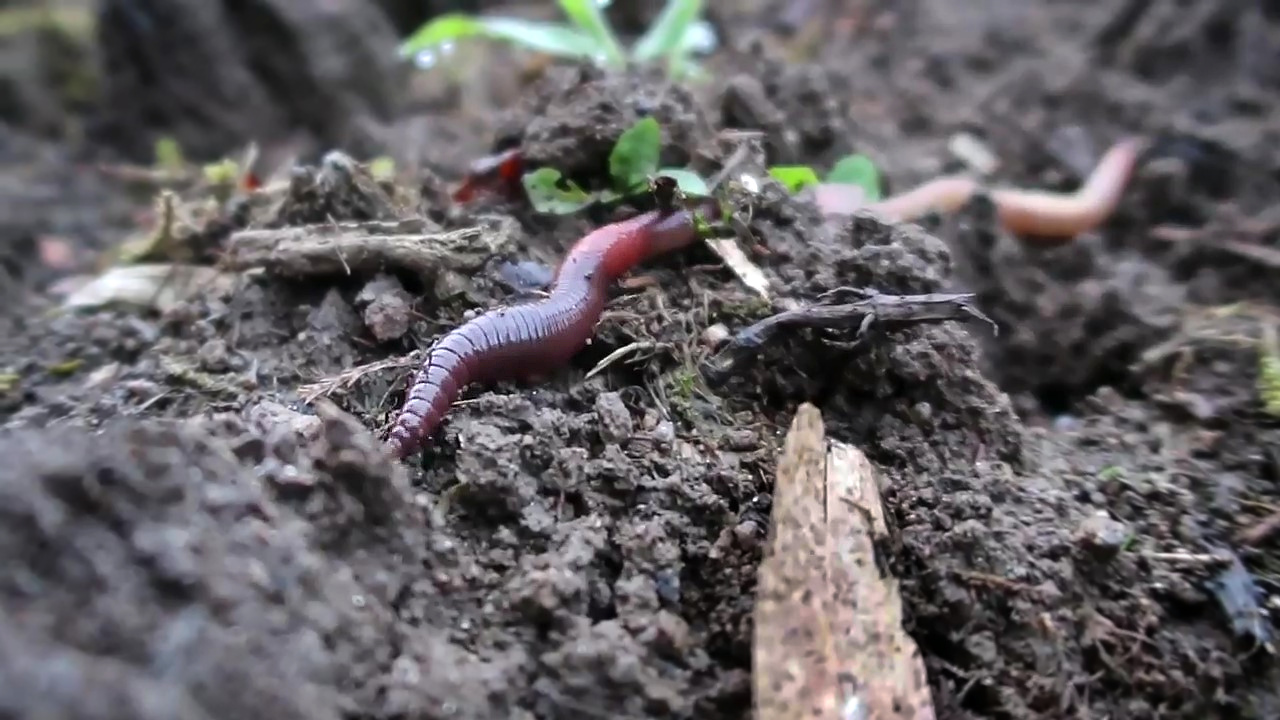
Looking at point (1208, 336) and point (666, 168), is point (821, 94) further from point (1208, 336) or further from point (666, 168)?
point (1208, 336)

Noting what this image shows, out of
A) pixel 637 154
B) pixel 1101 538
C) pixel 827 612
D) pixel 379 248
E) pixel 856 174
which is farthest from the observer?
pixel 856 174

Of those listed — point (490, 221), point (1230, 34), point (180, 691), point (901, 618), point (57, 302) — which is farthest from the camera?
point (1230, 34)

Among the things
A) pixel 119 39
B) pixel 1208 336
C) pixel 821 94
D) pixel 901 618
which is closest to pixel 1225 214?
pixel 1208 336

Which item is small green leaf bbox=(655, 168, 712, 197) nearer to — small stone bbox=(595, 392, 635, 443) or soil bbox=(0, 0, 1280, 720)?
soil bbox=(0, 0, 1280, 720)

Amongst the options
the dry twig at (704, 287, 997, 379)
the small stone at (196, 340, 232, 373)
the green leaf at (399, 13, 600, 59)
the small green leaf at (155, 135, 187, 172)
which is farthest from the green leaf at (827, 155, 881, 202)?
the small green leaf at (155, 135, 187, 172)

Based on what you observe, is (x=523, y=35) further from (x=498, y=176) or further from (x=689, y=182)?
(x=689, y=182)

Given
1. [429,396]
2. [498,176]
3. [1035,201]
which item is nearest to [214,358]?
[429,396]

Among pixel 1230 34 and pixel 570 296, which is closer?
pixel 570 296
